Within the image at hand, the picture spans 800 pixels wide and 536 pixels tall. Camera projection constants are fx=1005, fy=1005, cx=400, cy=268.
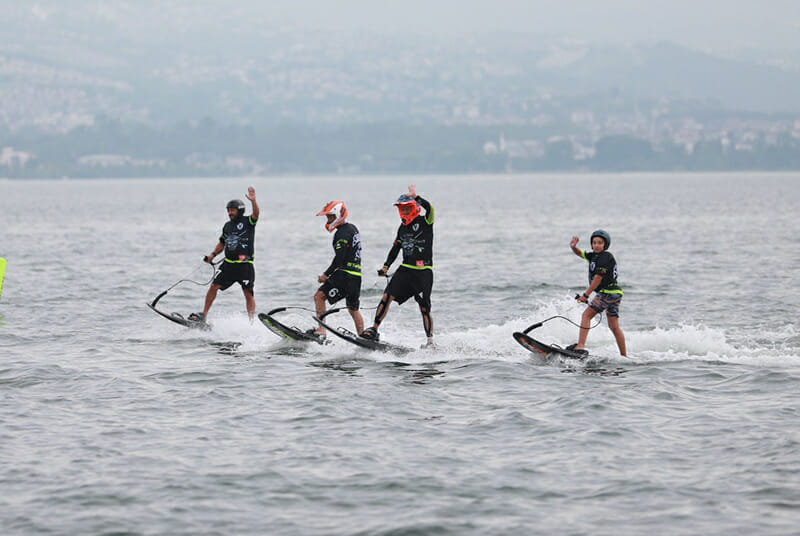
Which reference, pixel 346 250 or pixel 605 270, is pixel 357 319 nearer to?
pixel 346 250

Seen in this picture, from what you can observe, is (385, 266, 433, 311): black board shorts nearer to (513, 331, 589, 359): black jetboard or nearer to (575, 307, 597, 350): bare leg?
(513, 331, 589, 359): black jetboard

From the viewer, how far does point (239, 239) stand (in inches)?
701

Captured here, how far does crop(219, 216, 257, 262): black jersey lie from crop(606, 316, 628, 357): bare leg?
21.3ft

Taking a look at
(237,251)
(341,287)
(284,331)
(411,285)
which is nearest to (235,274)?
(237,251)

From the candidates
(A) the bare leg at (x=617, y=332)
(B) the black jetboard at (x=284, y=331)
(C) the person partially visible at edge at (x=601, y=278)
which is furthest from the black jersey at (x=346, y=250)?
(A) the bare leg at (x=617, y=332)

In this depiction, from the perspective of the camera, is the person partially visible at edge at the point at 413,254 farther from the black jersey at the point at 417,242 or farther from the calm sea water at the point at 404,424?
the calm sea water at the point at 404,424

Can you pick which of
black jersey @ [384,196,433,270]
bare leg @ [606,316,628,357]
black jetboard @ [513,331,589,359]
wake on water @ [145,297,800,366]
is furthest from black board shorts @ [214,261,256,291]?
bare leg @ [606,316,628,357]

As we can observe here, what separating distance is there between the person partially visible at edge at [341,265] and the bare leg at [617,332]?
404cm

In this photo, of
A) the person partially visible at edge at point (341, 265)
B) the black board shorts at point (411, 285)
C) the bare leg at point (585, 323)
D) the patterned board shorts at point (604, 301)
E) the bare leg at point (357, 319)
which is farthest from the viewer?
the bare leg at point (357, 319)

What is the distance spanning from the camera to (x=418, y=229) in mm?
15539

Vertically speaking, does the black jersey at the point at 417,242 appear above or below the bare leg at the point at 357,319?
above

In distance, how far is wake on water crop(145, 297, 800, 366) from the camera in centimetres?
1593

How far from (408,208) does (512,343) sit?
358 cm

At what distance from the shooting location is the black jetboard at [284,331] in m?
17.0
